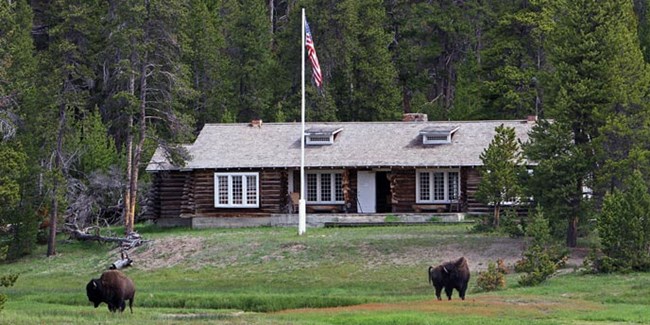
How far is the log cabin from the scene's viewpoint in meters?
64.2

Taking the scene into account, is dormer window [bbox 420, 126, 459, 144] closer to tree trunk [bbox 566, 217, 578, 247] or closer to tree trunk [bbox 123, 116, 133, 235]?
tree trunk [bbox 123, 116, 133, 235]

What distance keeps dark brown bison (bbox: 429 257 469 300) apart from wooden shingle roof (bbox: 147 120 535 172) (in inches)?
983

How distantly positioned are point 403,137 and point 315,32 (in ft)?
64.0

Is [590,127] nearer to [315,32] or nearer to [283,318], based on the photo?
[283,318]

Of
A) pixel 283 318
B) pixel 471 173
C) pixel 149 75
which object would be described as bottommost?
pixel 283 318

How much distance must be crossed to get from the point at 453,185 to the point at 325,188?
255 inches

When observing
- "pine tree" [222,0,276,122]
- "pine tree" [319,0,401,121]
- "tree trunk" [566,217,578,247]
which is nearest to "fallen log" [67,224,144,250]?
"tree trunk" [566,217,578,247]

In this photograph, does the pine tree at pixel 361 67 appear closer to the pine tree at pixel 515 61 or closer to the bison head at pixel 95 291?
the pine tree at pixel 515 61

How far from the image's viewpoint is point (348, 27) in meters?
84.4

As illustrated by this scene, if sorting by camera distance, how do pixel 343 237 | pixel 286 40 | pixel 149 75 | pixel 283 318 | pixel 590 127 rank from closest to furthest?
pixel 283 318 → pixel 590 127 → pixel 343 237 → pixel 149 75 → pixel 286 40

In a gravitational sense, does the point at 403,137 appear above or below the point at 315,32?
below

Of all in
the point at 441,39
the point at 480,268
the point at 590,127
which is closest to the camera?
the point at 480,268

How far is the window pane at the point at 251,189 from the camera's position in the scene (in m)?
65.0

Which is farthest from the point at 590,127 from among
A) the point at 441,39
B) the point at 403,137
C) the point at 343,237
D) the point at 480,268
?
the point at 441,39
